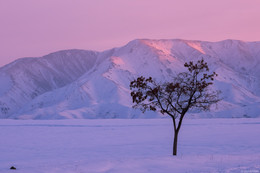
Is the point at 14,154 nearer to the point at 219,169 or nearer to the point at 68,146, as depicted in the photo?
the point at 68,146

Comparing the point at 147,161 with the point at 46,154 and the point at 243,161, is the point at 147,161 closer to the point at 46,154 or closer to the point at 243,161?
the point at 243,161

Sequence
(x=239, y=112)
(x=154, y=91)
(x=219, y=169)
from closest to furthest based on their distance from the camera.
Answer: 1. (x=219, y=169)
2. (x=154, y=91)
3. (x=239, y=112)

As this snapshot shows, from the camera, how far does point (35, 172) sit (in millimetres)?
22906

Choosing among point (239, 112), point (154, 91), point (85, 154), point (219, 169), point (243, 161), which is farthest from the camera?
point (239, 112)

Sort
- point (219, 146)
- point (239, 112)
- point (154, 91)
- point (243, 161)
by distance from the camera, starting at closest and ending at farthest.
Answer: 1. point (243, 161)
2. point (154, 91)
3. point (219, 146)
4. point (239, 112)

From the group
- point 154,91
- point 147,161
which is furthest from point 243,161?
point 154,91

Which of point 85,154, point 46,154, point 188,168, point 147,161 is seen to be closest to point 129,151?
point 85,154

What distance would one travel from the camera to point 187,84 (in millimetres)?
31125

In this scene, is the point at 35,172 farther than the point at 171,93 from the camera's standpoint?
No

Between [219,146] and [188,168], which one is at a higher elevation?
[188,168]

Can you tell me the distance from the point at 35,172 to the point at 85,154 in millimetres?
17995

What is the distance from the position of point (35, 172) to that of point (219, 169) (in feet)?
36.4

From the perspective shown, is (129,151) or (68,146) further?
(68,146)

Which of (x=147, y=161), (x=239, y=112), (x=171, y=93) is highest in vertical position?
(x=171, y=93)
